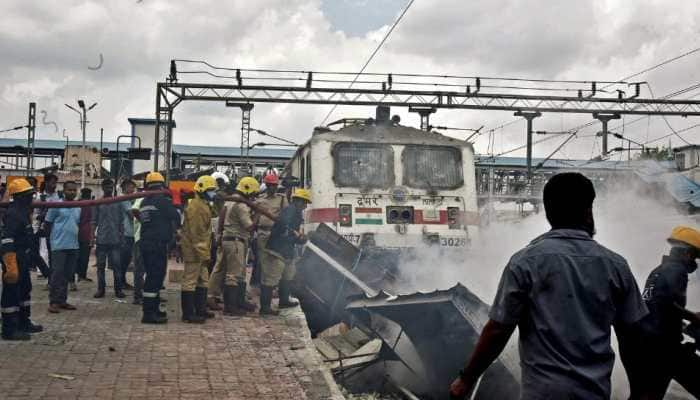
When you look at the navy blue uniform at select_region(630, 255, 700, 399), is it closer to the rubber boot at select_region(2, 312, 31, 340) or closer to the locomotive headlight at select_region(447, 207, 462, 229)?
the rubber boot at select_region(2, 312, 31, 340)

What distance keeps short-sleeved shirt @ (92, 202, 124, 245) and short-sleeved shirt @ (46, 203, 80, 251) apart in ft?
2.72

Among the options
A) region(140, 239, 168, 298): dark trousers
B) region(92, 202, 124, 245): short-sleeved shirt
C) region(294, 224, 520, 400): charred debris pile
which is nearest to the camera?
region(294, 224, 520, 400): charred debris pile

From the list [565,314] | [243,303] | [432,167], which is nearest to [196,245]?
[243,303]

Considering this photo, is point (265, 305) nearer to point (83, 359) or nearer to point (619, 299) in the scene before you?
point (83, 359)

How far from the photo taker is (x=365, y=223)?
1091 centimetres

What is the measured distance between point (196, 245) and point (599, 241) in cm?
715

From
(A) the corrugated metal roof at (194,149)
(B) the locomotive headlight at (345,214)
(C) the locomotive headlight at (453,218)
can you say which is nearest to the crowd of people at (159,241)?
(B) the locomotive headlight at (345,214)

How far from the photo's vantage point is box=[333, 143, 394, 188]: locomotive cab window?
11.2 meters

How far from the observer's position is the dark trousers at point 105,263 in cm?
1001

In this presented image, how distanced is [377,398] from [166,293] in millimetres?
5106

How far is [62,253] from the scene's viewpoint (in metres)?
8.81

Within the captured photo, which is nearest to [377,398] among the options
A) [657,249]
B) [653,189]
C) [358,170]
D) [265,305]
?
[265,305]

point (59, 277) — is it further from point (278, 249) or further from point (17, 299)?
point (278, 249)

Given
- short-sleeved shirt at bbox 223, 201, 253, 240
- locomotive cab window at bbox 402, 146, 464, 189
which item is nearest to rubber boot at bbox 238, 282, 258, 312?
short-sleeved shirt at bbox 223, 201, 253, 240
